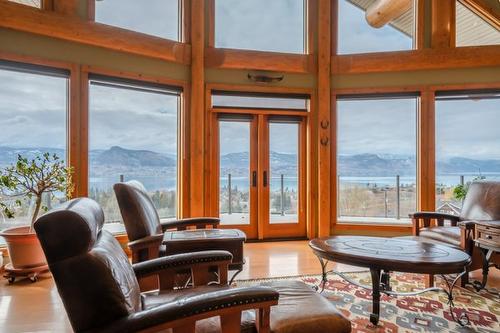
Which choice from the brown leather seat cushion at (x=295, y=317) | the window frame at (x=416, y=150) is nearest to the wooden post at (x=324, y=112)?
the window frame at (x=416, y=150)

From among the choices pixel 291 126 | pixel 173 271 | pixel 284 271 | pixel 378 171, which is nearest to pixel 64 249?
pixel 173 271

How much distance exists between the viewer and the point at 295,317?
1441mm

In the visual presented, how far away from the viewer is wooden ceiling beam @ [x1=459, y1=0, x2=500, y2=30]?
16.3 ft

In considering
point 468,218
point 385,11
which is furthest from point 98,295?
point 385,11

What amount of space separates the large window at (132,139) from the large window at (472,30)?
4.58 meters

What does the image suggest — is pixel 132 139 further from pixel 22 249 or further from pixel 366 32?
pixel 366 32

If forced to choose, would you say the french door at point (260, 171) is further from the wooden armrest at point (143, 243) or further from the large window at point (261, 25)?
the wooden armrest at point (143, 243)

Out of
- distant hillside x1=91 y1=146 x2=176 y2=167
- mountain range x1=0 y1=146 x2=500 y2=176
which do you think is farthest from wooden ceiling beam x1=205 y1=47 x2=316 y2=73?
distant hillside x1=91 y1=146 x2=176 y2=167

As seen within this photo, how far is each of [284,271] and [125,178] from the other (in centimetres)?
257

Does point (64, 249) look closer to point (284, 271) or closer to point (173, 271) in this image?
point (173, 271)

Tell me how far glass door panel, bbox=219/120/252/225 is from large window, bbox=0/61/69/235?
2236 mm

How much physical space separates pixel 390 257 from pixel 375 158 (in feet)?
10.6

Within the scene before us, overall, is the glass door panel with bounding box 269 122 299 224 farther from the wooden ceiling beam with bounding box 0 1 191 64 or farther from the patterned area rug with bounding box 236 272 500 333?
the patterned area rug with bounding box 236 272 500 333

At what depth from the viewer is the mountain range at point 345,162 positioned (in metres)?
4.35
